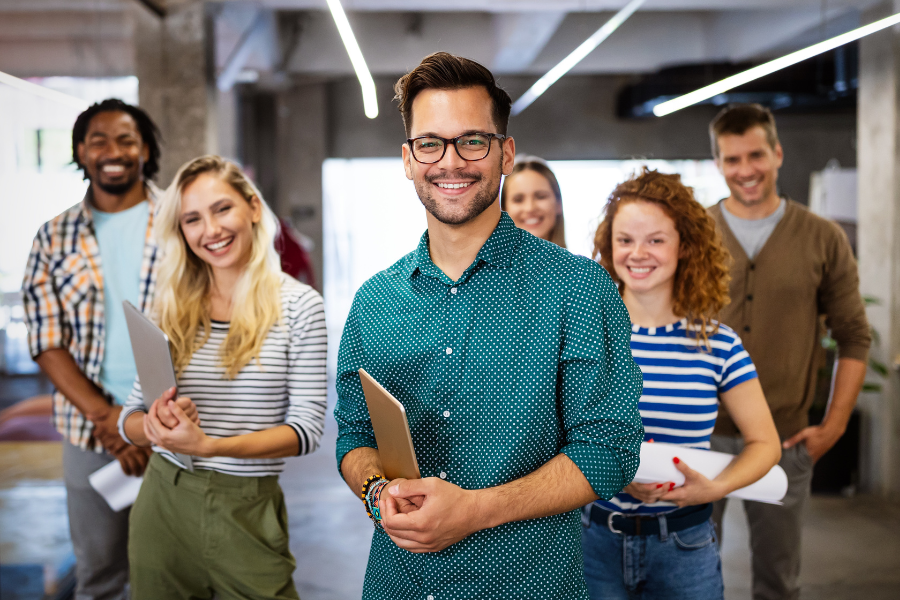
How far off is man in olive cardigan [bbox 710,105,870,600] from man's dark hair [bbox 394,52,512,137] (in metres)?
1.54

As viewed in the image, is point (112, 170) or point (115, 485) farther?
point (112, 170)

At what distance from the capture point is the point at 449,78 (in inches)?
52.7

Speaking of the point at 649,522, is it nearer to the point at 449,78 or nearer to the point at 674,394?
the point at 674,394

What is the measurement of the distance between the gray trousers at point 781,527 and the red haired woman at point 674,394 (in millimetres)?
812

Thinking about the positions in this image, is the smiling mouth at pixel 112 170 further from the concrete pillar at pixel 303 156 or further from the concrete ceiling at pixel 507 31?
the concrete pillar at pixel 303 156

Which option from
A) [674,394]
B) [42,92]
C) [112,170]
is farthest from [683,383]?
[42,92]

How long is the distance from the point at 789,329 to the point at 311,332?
167 centimetres

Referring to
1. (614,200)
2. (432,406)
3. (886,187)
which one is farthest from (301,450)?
(886,187)

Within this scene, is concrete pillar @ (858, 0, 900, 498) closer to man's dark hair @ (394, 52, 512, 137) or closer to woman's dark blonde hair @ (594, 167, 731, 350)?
woman's dark blonde hair @ (594, 167, 731, 350)

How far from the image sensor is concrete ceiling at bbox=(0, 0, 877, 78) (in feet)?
18.4

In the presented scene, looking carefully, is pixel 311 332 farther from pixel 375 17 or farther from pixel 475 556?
pixel 375 17

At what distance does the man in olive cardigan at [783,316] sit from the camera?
2.53 metres

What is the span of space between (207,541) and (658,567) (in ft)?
3.63

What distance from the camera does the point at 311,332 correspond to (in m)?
1.93
